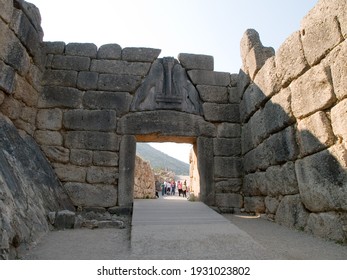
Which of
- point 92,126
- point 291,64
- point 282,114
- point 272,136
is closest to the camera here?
point 291,64

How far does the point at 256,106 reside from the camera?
15.5ft

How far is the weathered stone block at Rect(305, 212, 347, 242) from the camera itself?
8.93ft

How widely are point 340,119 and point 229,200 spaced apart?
2.95m

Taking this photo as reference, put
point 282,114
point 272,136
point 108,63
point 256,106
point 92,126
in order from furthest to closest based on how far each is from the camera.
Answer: point 108,63 → point 92,126 → point 256,106 → point 272,136 → point 282,114

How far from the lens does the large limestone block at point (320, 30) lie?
9.10 feet

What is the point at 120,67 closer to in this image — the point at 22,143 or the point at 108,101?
the point at 108,101

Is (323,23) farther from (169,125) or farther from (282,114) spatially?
(169,125)

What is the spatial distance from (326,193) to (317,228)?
0.48 metres

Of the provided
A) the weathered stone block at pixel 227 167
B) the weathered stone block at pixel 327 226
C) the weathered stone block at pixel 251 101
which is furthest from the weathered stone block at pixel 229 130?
the weathered stone block at pixel 327 226

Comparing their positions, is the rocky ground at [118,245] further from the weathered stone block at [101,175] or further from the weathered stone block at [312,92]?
Result: the weathered stone block at [312,92]

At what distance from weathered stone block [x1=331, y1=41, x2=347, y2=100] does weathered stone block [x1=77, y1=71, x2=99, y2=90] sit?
419cm

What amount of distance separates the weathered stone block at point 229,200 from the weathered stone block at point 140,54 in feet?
10.6

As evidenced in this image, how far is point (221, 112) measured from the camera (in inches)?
221

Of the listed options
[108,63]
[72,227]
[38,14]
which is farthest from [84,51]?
[72,227]
